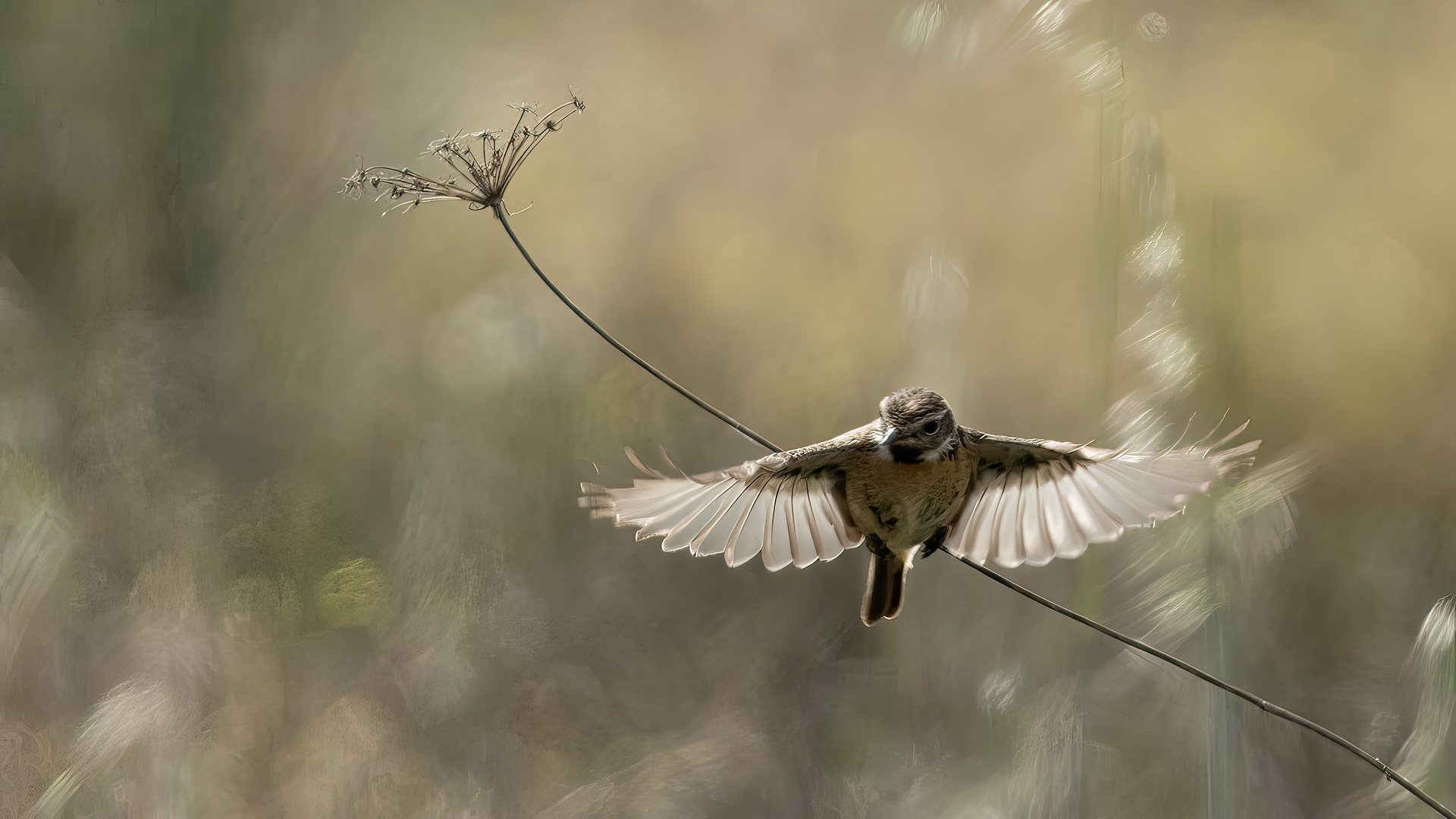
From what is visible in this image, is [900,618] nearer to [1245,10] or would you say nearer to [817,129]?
[817,129]

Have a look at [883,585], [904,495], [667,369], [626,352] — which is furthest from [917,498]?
[667,369]

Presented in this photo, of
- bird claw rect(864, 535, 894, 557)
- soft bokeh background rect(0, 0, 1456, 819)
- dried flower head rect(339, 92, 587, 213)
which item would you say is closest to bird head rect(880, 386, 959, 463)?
bird claw rect(864, 535, 894, 557)

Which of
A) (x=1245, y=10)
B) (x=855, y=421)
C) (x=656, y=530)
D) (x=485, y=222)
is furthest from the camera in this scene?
(x=485, y=222)

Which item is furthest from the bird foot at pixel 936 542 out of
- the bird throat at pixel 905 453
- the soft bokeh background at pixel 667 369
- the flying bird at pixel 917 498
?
the soft bokeh background at pixel 667 369

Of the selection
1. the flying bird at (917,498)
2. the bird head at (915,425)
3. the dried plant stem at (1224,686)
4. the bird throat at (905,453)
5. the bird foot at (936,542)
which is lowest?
the dried plant stem at (1224,686)

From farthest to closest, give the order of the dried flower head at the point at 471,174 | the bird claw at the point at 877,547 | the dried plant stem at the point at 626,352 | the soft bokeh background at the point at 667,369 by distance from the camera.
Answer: the soft bokeh background at the point at 667,369, the bird claw at the point at 877,547, the dried flower head at the point at 471,174, the dried plant stem at the point at 626,352

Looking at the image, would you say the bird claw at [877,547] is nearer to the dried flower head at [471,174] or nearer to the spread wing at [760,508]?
the spread wing at [760,508]

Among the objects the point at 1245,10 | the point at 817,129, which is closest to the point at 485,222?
the point at 817,129
